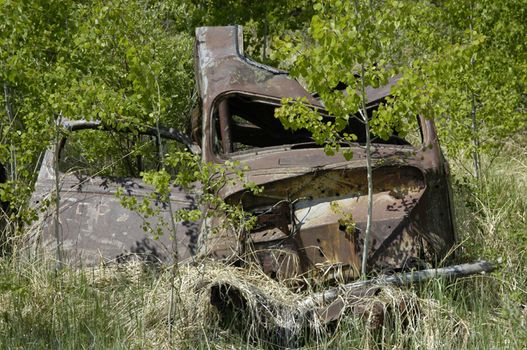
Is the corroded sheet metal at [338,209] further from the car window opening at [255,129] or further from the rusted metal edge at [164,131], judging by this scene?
the rusted metal edge at [164,131]

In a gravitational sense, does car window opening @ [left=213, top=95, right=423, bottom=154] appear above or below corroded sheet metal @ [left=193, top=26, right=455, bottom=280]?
above

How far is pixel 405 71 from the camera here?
4.59 meters

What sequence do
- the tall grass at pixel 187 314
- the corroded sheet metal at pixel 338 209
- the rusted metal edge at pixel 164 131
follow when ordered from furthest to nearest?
the rusted metal edge at pixel 164 131 → the corroded sheet metal at pixel 338 209 → the tall grass at pixel 187 314

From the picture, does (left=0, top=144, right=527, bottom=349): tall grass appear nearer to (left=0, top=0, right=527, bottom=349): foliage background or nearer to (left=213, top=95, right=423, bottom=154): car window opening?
(left=0, top=0, right=527, bottom=349): foliage background

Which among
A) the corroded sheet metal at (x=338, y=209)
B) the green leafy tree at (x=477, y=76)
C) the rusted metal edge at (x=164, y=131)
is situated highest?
the green leafy tree at (x=477, y=76)

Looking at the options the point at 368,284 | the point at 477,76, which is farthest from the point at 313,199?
the point at 477,76

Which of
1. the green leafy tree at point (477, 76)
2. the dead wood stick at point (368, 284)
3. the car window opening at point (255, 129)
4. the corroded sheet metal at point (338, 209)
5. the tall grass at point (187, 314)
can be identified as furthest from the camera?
the green leafy tree at point (477, 76)

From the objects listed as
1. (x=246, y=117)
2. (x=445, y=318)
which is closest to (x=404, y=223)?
(x=445, y=318)

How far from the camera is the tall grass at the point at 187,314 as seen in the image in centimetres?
445

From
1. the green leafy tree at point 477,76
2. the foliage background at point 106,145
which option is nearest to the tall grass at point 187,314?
the foliage background at point 106,145

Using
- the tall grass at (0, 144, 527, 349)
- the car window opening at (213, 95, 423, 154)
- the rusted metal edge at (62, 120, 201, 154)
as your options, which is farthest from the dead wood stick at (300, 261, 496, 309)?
the rusted metal edge at (62, 120, 201, 154)

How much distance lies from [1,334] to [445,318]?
2568 millimetres

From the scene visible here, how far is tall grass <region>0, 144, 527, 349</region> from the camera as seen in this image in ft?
14.6

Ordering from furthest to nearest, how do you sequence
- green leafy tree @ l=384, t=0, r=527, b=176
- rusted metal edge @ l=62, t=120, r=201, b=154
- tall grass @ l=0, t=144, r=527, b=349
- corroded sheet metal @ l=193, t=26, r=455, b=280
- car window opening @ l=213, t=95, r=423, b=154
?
green leafy tree @ l=384, t=0, r=527, b=176 → rusted metal edge @ l=62, t=120, r=201, b=154 → car window opening @ l=213, t=95, r=423, b=154 → corroded sheet metal @ l=193, t=26, r=455, b=280 → tall grass @ l=0, t=144, r=527, b=349
